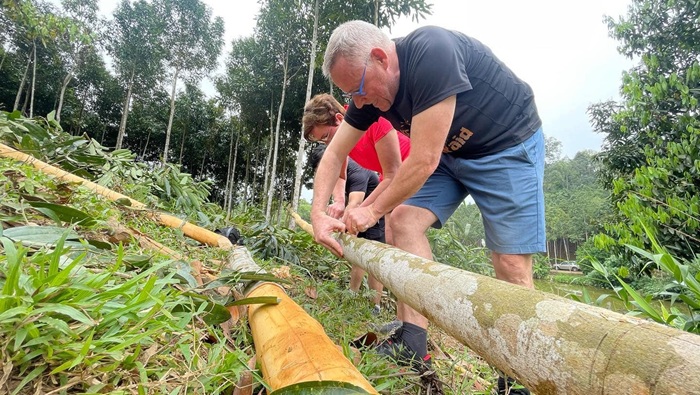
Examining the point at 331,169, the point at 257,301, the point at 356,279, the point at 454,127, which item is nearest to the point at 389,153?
the point at 331,169

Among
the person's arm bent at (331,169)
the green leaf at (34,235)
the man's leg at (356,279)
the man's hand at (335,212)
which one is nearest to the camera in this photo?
the green leaf at (34,235)

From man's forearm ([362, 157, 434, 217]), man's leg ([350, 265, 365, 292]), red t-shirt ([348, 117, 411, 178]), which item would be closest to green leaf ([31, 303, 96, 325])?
man's forearm ([362, 157, 434, 217])

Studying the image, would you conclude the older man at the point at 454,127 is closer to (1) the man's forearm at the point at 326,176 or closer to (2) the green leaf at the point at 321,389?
(1) the man's forearm at the point at 326,176

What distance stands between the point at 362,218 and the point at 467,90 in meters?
0.71

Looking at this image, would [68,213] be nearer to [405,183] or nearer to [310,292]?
[405,183]

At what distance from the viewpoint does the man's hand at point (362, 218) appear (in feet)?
5.07

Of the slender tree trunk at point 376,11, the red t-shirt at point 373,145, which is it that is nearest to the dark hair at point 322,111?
the red t-shirt at point 373,145

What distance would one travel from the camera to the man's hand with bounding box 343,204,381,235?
5.07ft

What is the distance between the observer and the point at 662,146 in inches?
224

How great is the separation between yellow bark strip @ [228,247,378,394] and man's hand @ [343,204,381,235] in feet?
1.70

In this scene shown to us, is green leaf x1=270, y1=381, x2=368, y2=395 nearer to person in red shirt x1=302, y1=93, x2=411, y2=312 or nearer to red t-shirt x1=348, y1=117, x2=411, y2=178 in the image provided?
person in red shirt x1=302, y1=93, x2=411, y2=312

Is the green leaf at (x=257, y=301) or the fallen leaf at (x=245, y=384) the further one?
the green leaf at (x=257, y=301)

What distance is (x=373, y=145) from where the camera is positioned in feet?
8.45

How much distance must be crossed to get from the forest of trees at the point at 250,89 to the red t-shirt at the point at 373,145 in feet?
8.27
